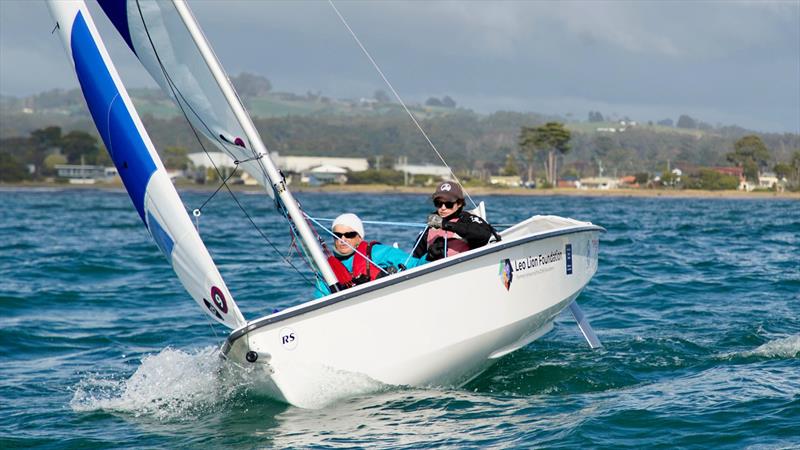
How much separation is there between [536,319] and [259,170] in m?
2.50

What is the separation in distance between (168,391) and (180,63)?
2.55 metres

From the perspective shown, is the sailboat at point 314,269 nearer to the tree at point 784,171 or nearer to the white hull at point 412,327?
the white hull at point 412,327

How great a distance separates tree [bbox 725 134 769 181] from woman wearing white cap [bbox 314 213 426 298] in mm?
117285

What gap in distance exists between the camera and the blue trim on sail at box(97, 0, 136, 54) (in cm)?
772

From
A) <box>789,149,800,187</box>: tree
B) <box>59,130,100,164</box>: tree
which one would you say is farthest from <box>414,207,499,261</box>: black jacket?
<box>59,130,100,164</box>: tree

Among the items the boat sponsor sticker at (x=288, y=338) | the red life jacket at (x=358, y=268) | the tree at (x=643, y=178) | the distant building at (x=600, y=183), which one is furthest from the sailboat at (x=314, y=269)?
the tree at (x=643, y=178)

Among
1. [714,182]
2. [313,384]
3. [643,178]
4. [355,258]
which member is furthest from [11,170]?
[313,384]

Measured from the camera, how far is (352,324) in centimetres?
641

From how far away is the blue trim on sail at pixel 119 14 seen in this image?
25.3ft

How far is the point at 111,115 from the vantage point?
6.58 m

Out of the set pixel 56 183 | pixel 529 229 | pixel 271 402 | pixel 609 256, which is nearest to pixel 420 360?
pixel 271 402

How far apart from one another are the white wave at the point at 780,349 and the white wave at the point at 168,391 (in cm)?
435

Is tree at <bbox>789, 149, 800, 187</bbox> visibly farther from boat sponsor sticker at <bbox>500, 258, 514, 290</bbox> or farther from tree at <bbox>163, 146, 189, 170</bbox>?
boat sponsor sticker at <bbox>500, 258, 514, 290</bbox>

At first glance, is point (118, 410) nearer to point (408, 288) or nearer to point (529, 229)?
point (408, 288)
